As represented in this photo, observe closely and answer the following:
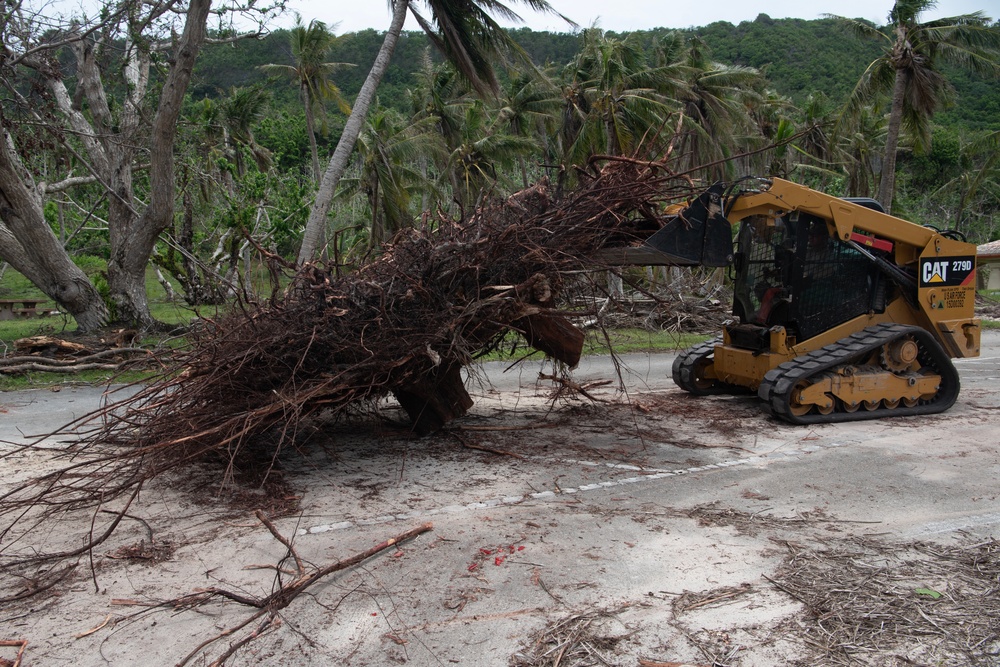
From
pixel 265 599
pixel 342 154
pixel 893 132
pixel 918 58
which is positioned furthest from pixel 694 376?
pixel 918 58

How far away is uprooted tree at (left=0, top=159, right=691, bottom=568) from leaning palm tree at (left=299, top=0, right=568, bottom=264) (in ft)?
30.5

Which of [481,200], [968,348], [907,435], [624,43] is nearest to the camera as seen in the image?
[481,200]

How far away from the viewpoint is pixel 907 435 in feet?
25.2

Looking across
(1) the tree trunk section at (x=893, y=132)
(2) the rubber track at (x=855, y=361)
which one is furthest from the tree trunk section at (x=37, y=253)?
(1) the tree trunk section at (x=893, y=132)

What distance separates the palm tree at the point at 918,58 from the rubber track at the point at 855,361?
14.7 m

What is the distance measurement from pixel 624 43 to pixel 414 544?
83.0 ft

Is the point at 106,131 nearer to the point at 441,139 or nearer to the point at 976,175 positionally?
the point at 441,139

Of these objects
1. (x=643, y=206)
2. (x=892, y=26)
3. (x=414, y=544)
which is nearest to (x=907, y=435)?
(x=643, y=206)

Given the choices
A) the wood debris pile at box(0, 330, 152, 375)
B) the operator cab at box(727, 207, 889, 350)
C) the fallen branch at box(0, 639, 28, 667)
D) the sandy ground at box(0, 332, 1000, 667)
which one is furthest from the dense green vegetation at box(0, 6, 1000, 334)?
the fallen branch at box(0, 639, 28, 667)

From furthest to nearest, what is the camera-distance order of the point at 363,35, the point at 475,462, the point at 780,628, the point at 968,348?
the point at 363,35 < the point at 968,348 < the point at 475,462 < the point at 780,628

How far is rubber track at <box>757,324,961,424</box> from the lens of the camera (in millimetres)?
7801

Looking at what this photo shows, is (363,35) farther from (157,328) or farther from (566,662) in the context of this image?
(566,662)

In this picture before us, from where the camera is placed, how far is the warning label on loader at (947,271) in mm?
Answer: 8617

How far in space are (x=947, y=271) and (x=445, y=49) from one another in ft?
38.1
